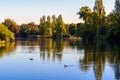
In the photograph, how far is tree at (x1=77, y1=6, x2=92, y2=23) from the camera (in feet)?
338

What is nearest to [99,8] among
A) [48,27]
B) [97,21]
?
[97,21]

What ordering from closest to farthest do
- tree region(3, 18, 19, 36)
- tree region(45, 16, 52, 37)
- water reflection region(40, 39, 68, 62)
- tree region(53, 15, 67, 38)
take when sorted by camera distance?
water reflection region(40, 39, 68, 62) → tree region(53, 15, 67, 38) → tree region(45, 16, 52, 37) → tree region(3, 18, 19, 36)

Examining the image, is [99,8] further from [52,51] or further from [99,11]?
[52,51]

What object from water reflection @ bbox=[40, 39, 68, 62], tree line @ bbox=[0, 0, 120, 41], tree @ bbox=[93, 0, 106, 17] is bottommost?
water reflection @ bbox=[40, 39, 68, 62]

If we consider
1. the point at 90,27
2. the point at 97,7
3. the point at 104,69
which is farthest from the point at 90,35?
the point at 104,69

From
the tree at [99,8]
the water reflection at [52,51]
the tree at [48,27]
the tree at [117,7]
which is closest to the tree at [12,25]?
the tree at [48,27]

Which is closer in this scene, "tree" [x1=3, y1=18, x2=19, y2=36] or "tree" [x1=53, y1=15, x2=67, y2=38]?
"tree" [x1=53, y1=15, x2=67, y2=38]

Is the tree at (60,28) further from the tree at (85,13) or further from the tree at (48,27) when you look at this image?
the tree at (85,13)

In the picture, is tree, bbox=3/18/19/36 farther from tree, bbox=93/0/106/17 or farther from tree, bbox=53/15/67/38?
tree, bbox=93/0/106/17

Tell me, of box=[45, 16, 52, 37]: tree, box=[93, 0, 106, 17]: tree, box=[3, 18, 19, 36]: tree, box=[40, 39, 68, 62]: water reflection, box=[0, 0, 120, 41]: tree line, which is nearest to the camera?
box=[40, 39, 68, 62]: water reflection

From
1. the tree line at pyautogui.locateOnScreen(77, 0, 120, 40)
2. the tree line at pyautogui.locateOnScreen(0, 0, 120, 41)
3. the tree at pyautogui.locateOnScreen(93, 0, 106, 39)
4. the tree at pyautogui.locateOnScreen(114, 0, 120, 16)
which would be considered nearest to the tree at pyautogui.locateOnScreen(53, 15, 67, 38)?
the tree line at pyautogui.locateOnScreen(0, 0, 120, 41)

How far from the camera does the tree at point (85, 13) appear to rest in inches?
4058

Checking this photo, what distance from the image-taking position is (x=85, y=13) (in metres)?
104

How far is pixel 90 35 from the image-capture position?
99.2 m
